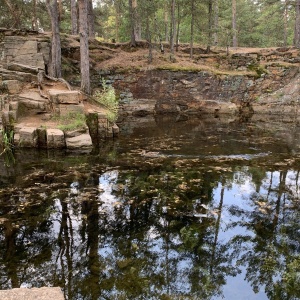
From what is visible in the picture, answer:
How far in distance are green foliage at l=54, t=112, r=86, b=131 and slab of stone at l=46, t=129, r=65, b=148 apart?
15.7 inches

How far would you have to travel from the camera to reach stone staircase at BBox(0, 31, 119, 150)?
36.6 feet

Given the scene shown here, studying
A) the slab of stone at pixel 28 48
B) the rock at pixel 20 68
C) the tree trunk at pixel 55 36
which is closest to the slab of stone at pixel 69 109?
the rock at pixel 20 68

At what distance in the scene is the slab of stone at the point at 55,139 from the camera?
11.0 meters

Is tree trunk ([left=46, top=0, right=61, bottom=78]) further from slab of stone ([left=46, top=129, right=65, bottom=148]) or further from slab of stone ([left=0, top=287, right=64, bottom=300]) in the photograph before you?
slab of stone ([left=0, top=287, right=64, bottom=300])

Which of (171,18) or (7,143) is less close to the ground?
(171,18)

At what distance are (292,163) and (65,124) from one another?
8.21m

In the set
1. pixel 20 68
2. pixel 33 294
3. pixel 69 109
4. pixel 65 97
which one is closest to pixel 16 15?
pixel 20 68

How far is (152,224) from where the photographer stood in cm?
575

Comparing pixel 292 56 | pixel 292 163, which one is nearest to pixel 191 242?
pixel 292 163

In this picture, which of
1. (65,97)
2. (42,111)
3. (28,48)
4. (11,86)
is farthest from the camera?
(28,48)

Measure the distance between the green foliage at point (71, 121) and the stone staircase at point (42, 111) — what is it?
0.09 m

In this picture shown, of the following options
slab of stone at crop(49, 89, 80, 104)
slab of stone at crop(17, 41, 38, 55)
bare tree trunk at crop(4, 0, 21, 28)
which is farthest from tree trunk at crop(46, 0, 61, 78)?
slab of stone at crop(49, 89, 80, 104)

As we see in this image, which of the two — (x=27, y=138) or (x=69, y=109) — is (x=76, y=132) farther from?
Answer: (x=27, y=138)

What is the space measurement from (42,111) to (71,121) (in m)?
1.53
